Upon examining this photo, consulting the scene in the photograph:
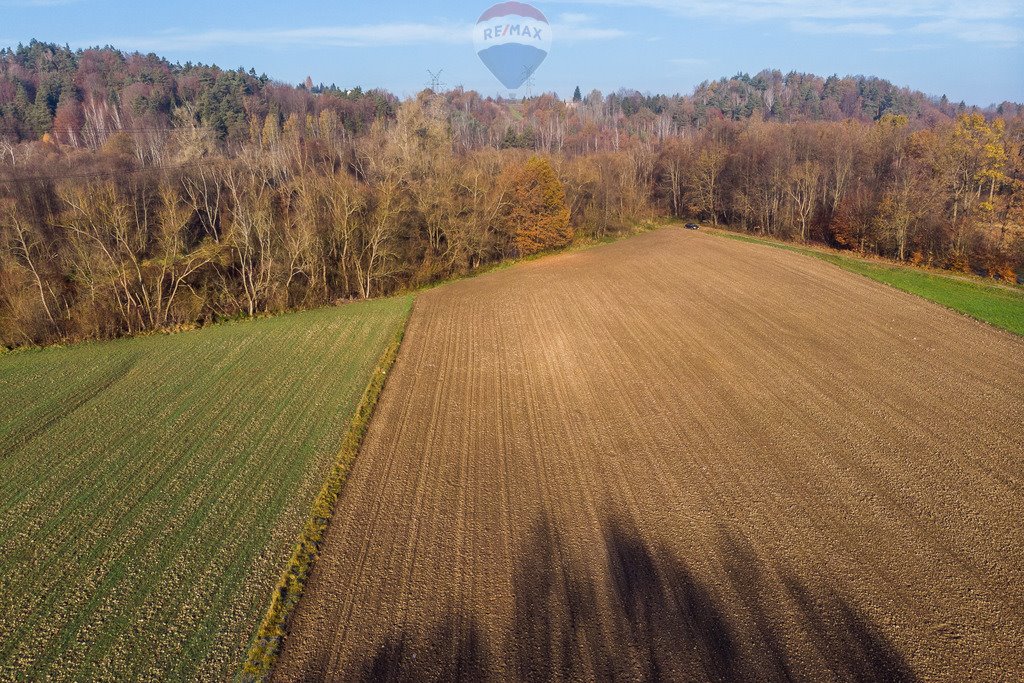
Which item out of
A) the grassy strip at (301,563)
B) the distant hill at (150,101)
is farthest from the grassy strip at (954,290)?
the distant hill at (150,101)

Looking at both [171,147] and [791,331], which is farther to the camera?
[171,147]

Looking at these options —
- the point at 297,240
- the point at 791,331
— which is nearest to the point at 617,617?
the point at 791,331

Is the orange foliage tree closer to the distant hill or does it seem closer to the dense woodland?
the dense woodland

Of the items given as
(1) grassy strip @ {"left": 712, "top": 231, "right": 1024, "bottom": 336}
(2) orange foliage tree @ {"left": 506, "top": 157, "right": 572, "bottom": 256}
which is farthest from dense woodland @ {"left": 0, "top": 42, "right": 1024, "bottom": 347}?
(1) grassy strip @ {"left": 712, "top": 231, "right": 1024, "bottom": 336}

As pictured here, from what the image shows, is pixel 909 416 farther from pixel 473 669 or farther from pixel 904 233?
pixel 904 233

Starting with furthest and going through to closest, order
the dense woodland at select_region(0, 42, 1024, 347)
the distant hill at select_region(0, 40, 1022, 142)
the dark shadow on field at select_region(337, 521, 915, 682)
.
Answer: the distant hill at select_region(0, 40, 1022, 142) → the dense woodland at select_region(0, 42, 1024, 347) → the dark shadow on field at select_region(337, 521, 915, 682)

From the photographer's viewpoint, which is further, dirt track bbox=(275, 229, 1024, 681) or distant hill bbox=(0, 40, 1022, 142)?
distant hill bbox=(0, 40, 1022, 142)
